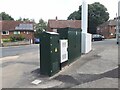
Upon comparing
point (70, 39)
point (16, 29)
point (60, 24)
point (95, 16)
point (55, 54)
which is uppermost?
point (95, 16)

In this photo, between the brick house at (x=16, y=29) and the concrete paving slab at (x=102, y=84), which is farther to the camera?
the brick house at (x=16, y=29)

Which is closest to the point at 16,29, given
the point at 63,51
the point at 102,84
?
the point at 63,51

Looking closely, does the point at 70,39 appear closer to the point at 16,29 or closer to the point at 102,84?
the point at 102,84

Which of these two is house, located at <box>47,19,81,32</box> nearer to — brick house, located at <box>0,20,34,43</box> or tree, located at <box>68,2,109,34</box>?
tree, located at <box>68,2,109,34</box>

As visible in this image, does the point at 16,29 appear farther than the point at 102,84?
Yes

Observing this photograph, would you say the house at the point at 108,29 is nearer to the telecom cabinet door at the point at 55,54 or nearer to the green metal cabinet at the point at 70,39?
the green metal cabinet at the point at 70,39

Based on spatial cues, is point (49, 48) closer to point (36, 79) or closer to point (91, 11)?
point (36, 79)

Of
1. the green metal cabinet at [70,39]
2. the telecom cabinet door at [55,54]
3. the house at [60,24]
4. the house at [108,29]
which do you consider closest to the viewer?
the telecom cabinet door at [55,54]

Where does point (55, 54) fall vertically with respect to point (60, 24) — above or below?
below

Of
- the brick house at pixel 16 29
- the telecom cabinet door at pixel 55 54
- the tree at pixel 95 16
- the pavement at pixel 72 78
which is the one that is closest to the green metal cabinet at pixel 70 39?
the pavement at pixel 72 78

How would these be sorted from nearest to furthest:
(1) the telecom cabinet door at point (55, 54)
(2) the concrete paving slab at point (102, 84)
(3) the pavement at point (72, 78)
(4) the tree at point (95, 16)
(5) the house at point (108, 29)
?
(2) the concrete paving slab at point (102, 84)
(3) the pavement at point (72, 78)
(1) the telecom cabinet door at point (55, 54)
(4) the tree at point (95, 16)
(5) the house at point (108, 29)

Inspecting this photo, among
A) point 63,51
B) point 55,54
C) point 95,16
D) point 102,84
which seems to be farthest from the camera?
point 95,16

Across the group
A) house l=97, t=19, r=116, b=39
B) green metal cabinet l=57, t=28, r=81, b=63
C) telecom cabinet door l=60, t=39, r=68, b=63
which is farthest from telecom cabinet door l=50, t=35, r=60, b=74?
house l=97, t=19, r=116, b=39

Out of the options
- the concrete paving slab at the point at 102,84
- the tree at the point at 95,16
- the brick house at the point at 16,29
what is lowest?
the concrete paving slab at the point at 102,84
